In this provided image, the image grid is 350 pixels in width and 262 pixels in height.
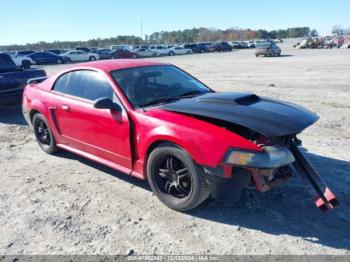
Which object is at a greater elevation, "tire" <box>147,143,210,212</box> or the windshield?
the windshield

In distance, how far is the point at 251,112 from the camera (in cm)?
367

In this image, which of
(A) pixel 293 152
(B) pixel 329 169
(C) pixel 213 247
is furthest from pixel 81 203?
(B) pixel 329 169

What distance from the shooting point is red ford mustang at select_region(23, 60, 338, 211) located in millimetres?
3382

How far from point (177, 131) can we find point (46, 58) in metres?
38.2

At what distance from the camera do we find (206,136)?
135 inches

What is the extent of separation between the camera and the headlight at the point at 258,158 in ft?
10.6

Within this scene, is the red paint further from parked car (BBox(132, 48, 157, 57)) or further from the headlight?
parked car (BBox(132, 48, 157, 57))

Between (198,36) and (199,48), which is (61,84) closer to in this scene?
(199,48)

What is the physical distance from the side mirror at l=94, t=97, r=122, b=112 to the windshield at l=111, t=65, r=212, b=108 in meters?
0.19

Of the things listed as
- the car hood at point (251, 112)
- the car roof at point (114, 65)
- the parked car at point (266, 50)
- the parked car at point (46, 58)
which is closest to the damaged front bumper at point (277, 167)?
the car hood at point (251, 112)

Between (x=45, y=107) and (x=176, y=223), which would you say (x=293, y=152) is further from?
(x=45, y=107)

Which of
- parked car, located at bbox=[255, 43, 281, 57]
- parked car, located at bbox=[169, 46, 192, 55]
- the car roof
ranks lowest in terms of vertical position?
parked car, located at bbox=[169, 46, 192, 55]

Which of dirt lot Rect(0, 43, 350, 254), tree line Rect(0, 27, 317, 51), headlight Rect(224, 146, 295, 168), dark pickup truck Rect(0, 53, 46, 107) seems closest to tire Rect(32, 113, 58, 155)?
dirt lot Rect(0, 43, 350, 254)

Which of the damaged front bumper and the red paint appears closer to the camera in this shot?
the damaged front bumper
